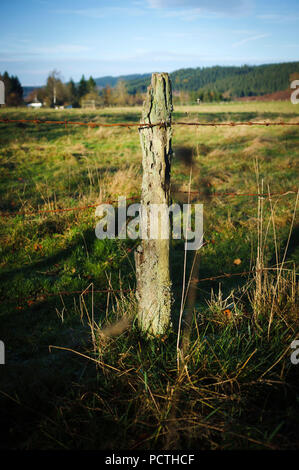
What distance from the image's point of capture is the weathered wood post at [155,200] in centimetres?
198

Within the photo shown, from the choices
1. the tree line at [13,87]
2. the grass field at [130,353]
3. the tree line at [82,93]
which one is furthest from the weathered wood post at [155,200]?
the tree line at [13,87]

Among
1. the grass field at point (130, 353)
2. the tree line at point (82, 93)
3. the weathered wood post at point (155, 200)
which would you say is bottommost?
the grass field at point (130, 353)

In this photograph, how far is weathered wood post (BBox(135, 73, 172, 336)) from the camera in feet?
6.48

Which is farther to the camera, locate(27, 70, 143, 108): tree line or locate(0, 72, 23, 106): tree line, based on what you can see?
locate(0, 72, 23, 106): tree line

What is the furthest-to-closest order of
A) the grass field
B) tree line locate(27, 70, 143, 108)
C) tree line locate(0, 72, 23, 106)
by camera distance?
1. tree line locate(0, 72, 23, 106)
2. tree line locate(27, 70, 143, 108)
3. the grass field

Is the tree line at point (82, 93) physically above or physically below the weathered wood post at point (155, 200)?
above

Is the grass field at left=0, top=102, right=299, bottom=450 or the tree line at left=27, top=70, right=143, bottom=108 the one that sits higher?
the tree line at left=27, top=70, right=143, bottom=108

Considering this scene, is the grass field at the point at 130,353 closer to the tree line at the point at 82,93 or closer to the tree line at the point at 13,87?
the tree line at the point at 82,93

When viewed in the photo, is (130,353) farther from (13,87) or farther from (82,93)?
(82,93)

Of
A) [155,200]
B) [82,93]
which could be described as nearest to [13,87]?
[82,93]

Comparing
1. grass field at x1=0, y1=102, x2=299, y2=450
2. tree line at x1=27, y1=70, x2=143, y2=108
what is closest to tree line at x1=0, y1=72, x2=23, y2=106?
tree line at x1=27, y1=70, x2=143, y2=108

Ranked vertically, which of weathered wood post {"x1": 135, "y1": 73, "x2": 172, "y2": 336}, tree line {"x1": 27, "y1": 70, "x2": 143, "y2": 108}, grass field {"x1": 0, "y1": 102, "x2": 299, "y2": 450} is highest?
tree line {"x1": 27, "y1": 70, "x2": 143, "y2": 108}

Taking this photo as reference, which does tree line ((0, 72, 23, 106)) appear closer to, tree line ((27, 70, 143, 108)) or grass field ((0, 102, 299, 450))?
tree line ((27, 70, 143, 108))

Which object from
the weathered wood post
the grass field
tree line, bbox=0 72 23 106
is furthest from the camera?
tree line, bbox=0 72 23 106
